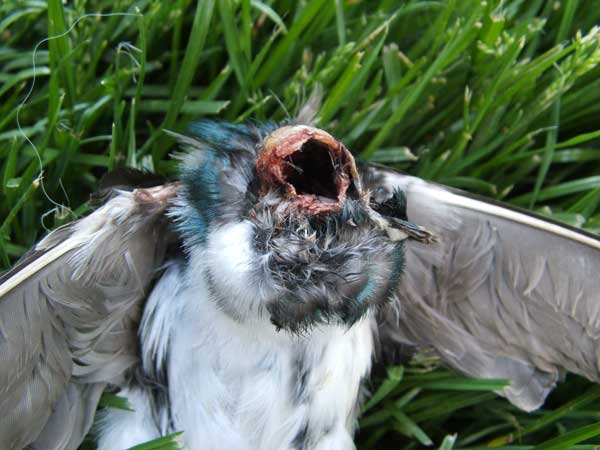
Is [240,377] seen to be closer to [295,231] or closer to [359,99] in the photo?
[295,231]

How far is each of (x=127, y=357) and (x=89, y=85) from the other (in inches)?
20.5

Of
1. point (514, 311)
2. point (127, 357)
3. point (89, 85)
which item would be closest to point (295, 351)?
point (127, 357)

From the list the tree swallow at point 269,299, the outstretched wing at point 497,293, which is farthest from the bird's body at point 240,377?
the outstretched wing at point 497,293

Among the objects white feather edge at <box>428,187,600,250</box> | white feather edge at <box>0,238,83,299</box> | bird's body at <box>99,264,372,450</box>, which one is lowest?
bird's body at <box>99,264,372,450</box>

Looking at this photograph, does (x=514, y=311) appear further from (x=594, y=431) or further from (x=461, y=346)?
(x=594, y=431)

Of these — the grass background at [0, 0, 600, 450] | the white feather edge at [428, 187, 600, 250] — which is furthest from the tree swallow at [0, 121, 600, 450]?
the grass background at [0, 0, 600, 450]

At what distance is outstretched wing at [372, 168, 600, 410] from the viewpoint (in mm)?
1142

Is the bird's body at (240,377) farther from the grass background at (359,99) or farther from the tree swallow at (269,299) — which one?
the grass background at (359,99)

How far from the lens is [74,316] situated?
42.5 inches

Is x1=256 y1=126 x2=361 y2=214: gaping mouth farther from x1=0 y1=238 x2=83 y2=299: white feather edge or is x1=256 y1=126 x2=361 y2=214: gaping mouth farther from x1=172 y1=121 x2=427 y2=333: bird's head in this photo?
x1=0 y1=238 x2=83 y2=299: white feather edge

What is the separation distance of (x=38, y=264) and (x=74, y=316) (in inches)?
4.4

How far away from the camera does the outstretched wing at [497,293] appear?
1142 mm

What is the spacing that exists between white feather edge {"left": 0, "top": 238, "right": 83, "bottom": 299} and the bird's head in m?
0.16

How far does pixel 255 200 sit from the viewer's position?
37.1 inches
